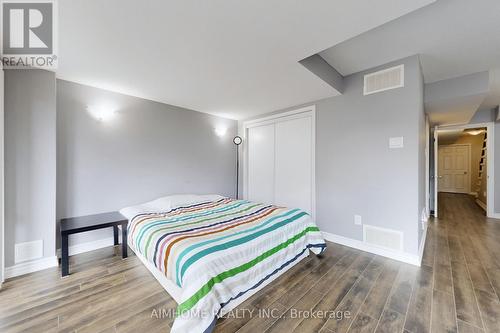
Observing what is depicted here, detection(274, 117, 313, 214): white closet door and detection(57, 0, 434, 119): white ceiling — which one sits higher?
detection(57, 0, 434, 119): white ceiling

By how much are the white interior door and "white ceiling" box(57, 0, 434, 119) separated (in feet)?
26.3

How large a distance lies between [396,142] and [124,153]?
3847mm

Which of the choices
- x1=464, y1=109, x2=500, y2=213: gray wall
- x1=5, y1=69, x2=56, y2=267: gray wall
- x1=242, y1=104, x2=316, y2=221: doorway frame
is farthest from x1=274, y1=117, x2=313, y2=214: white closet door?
x1=464, y1=109, x2=500, y2=213: gray wall

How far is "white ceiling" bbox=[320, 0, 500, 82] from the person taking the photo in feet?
5.63

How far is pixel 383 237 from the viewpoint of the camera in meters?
2.59

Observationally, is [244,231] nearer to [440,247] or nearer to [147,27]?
[147,27]

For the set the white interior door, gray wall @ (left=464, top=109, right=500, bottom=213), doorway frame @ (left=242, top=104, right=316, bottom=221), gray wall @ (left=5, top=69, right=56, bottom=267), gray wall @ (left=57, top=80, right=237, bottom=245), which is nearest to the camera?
gray wall @ (left=5, top=69, right=56, bottom=267)

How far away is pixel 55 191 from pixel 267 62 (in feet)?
9.35

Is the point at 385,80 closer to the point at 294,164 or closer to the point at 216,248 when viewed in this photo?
the point at 294,164

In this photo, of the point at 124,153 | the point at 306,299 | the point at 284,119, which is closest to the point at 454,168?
the point at 284,119

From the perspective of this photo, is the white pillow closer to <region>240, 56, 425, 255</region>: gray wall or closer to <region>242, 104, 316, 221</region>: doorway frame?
<region>242, 104, 316, 221</region>: doorway frame

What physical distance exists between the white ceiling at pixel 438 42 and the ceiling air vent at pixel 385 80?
131mm

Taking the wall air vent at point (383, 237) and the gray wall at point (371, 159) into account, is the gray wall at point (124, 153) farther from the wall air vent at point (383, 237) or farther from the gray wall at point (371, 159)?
the wall air vent at point (383, 237)

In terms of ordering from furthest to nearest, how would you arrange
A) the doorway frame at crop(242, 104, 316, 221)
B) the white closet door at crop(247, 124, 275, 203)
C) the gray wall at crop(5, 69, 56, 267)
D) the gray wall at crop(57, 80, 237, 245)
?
the white closet door at crop(247, 124, 275, 203) → the doorway frame at crop(242, 104, 316, 221) → the gray wall at crop(57, 80, 237, 245) → the gray wall at crop(5, 69, 56, 267)
